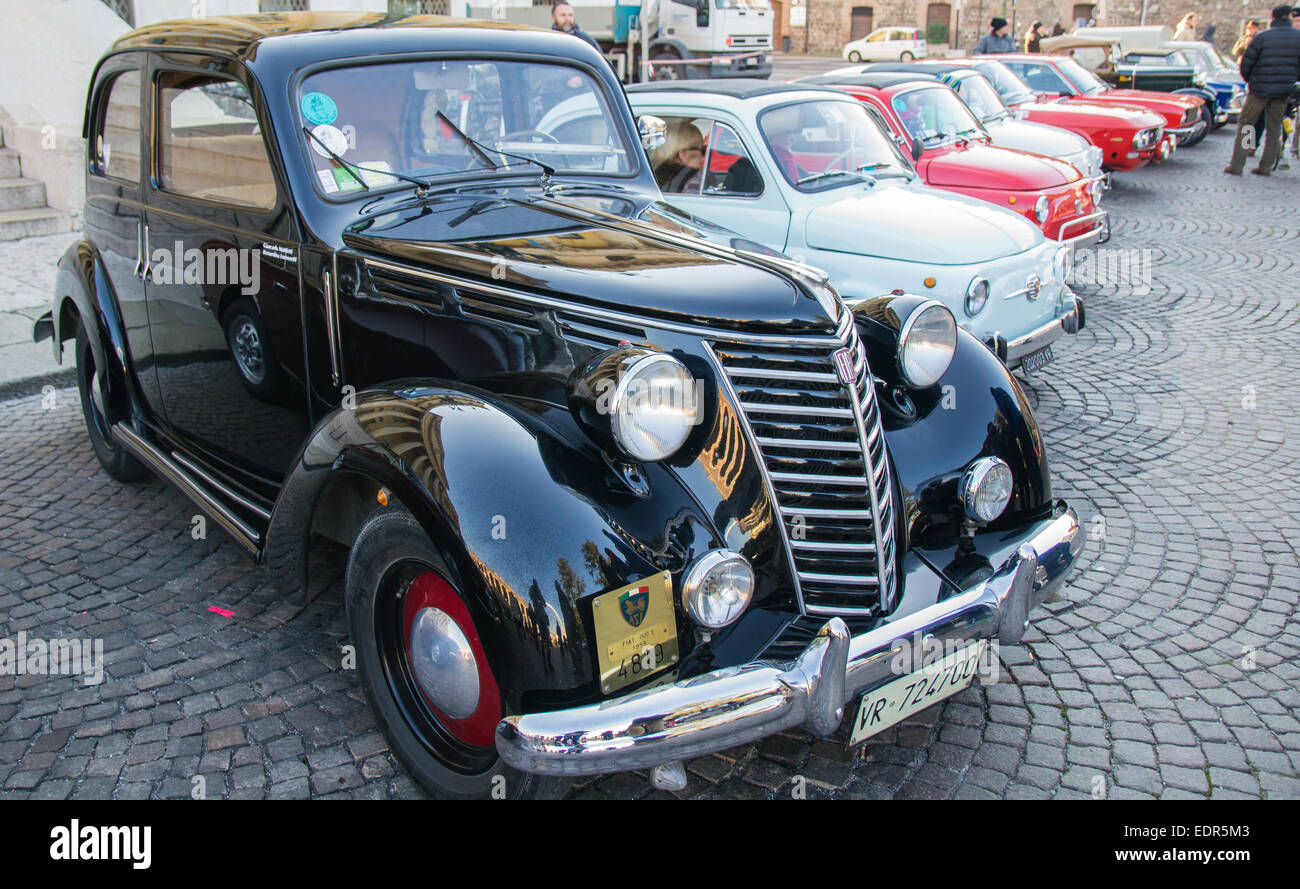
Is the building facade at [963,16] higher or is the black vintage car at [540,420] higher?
the building facade at [963,16]

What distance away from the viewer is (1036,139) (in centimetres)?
937

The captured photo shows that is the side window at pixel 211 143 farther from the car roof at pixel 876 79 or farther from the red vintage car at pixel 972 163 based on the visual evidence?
the car roof at pixel 876 79

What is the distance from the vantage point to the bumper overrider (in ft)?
6.44

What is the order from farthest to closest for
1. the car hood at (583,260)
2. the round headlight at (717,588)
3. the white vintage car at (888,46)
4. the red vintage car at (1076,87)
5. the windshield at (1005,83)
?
1. the white vintage car at (888,46)
2. the red vintage car at (1076,87)
3. the windshield at (1005,83)
4. the car hood at (583,260)
5. the round headlight at (717,588)

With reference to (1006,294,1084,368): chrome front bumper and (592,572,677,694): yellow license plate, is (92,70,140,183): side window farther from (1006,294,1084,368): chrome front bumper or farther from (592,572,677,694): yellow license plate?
(1006,294,1084,368): chrome front bumper

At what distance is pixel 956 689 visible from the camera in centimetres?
257

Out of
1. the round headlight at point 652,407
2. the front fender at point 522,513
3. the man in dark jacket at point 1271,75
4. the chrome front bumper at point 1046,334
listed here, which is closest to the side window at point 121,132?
the front fender at point 522,513

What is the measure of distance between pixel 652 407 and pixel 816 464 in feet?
1.51

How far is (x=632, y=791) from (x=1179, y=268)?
26.8ft

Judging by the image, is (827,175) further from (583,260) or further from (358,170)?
(583,260)

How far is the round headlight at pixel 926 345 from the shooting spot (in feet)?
9.39

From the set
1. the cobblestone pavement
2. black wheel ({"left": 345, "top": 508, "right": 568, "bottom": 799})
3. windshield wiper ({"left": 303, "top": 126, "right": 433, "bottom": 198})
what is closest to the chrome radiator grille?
the cobblestone pavement
